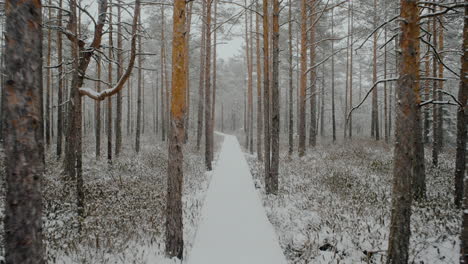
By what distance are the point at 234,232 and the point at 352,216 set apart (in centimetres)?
277

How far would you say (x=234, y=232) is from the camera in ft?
17.6

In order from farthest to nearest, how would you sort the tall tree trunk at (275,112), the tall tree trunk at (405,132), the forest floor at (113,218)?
1. the tall tree trunk at (275,112)
2. the forest floor at (113,218)
3. the tall tree trunk at (405,132)

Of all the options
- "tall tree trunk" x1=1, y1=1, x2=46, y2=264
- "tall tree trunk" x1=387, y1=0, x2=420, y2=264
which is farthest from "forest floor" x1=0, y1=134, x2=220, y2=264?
"tall tree trunk" x1=387, y1=0, x2=420, y2=264

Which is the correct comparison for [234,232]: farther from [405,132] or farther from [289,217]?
[405,132]

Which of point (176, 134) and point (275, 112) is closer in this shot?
point (176, 134)

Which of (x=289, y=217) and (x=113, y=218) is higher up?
(x=113, y=218)

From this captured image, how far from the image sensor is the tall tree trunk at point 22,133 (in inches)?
69.6

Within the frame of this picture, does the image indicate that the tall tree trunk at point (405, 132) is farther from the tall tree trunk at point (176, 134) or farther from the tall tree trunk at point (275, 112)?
the tall tree trunk at point (275, 112)

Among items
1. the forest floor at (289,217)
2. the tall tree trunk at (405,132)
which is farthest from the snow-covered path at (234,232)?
the tall tree trunk at (405,132)

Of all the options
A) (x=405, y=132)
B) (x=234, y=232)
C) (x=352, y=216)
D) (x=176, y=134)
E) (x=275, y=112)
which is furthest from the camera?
(x=275, y=112)

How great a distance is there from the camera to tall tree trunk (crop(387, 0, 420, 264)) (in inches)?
137

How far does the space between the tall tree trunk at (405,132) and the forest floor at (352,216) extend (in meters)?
0.45

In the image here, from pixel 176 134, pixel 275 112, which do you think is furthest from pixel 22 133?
pixel 275 112

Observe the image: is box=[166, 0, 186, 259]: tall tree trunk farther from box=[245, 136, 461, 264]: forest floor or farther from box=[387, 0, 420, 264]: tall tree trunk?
box=[387, 0, 420, 264]: tall tree trunk
